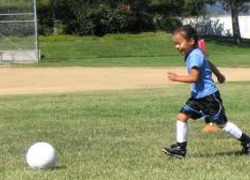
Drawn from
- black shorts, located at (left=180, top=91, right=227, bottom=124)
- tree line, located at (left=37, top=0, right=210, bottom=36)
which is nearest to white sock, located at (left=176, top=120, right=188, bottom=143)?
black shorts, located at (left=180, top=91, right=227, bottom=124)

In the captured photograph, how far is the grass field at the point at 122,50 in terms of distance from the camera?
1513 inches

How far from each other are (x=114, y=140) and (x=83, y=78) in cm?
1759

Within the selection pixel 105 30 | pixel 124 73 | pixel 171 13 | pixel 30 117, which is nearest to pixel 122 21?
pixel 105 30

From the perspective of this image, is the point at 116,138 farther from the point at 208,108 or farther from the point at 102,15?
the point at 102,15

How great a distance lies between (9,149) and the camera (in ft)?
28.8

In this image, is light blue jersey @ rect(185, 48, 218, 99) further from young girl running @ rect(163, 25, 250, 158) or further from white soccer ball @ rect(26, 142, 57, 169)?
white soccer ball @ rect(26, 142, 57, 169)

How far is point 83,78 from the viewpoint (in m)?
27.0

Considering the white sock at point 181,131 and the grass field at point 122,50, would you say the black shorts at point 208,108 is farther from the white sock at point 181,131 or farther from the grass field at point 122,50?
the grass field at point 122,50

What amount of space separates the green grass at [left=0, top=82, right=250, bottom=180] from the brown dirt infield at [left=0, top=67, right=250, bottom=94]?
268 inches

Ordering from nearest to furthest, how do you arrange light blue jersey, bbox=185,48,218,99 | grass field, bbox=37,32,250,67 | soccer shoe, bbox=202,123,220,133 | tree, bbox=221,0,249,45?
light blue jersey, bbox=185,48,218,99, soccer shoe, bbox=202,123,220,133, grass field, bbox=37,32,250,67, tree, bbox=221,0,249,45

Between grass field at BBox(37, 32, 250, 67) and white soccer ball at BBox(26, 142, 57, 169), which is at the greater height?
white soccer ball at BBox(26, 142, 57, 169)

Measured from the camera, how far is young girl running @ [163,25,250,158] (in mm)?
7809

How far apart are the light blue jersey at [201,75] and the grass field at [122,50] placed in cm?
2756

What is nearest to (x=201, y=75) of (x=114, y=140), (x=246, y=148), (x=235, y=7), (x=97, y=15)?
(x=246, y=148)
